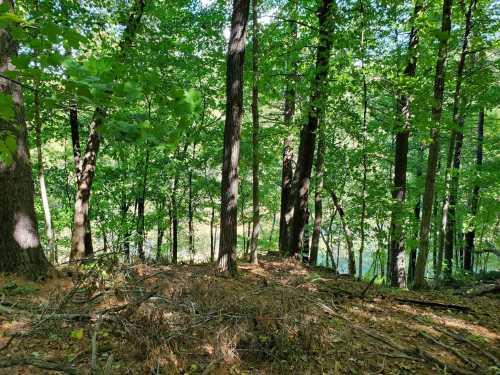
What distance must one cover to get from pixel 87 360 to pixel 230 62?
18.3ft

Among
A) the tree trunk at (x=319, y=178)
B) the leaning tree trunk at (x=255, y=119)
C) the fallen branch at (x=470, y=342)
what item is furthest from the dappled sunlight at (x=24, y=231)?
the tree trunk at (x=319, y=178)

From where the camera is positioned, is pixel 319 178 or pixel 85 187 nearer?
pixel 85 187

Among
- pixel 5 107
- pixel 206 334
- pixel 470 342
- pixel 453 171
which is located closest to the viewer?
pixel 5 107

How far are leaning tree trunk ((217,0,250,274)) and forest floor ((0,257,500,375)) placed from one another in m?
1.59

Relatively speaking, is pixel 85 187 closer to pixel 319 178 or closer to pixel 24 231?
pixel 24 231

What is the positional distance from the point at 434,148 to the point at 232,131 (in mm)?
4573

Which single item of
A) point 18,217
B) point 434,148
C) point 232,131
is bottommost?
point 18,217

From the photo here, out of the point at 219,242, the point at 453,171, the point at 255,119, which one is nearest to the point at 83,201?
the point at 219,242

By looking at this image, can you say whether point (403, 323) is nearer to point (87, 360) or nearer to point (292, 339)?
point (292, 339)

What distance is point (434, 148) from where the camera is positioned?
6.93 m

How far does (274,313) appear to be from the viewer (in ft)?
12.4

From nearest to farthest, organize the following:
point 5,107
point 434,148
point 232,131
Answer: point 5,107 → point 232,131 → point 434,148

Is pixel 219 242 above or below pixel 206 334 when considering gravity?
above

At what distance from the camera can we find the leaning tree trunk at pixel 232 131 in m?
6.29
